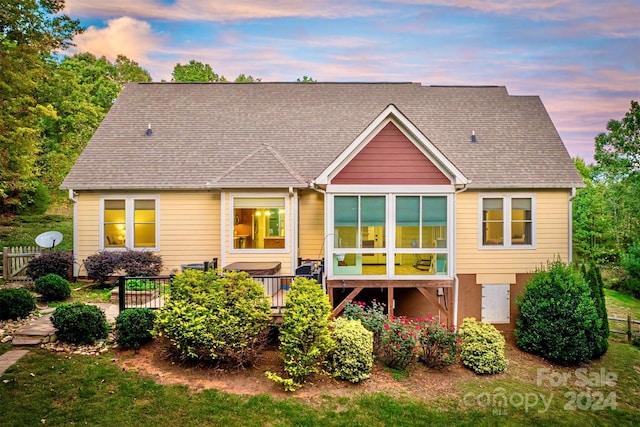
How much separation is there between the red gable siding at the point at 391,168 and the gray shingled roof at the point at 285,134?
2.08 meters

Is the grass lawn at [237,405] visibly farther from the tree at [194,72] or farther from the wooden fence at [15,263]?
the tree at [194,72]

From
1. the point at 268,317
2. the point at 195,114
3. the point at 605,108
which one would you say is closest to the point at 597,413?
the point at 268,317

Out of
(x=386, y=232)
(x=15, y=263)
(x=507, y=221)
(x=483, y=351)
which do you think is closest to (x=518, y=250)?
(x=507, y=221)

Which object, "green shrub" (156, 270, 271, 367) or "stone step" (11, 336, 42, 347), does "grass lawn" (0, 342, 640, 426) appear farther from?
"green shrub" (156, 270, 271, 367)

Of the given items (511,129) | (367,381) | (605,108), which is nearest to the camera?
(367,381)

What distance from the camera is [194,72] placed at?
98.8 feet

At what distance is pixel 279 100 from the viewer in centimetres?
1631

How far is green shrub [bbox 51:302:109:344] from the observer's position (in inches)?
317

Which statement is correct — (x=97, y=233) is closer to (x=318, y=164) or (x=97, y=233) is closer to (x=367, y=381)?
(x=318, y=164)

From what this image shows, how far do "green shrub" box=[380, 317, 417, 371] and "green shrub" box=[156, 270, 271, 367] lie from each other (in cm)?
279

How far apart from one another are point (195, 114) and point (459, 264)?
11.9 metres

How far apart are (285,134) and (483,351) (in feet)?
33.3

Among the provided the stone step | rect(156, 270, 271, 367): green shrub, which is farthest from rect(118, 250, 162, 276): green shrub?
rect(156, 270, 271, 367): green shrub

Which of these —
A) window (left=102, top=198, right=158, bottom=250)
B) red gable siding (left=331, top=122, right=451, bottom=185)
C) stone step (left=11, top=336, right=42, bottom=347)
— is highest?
red gable siding (left=331, top=122, right=451, bottom=185)
